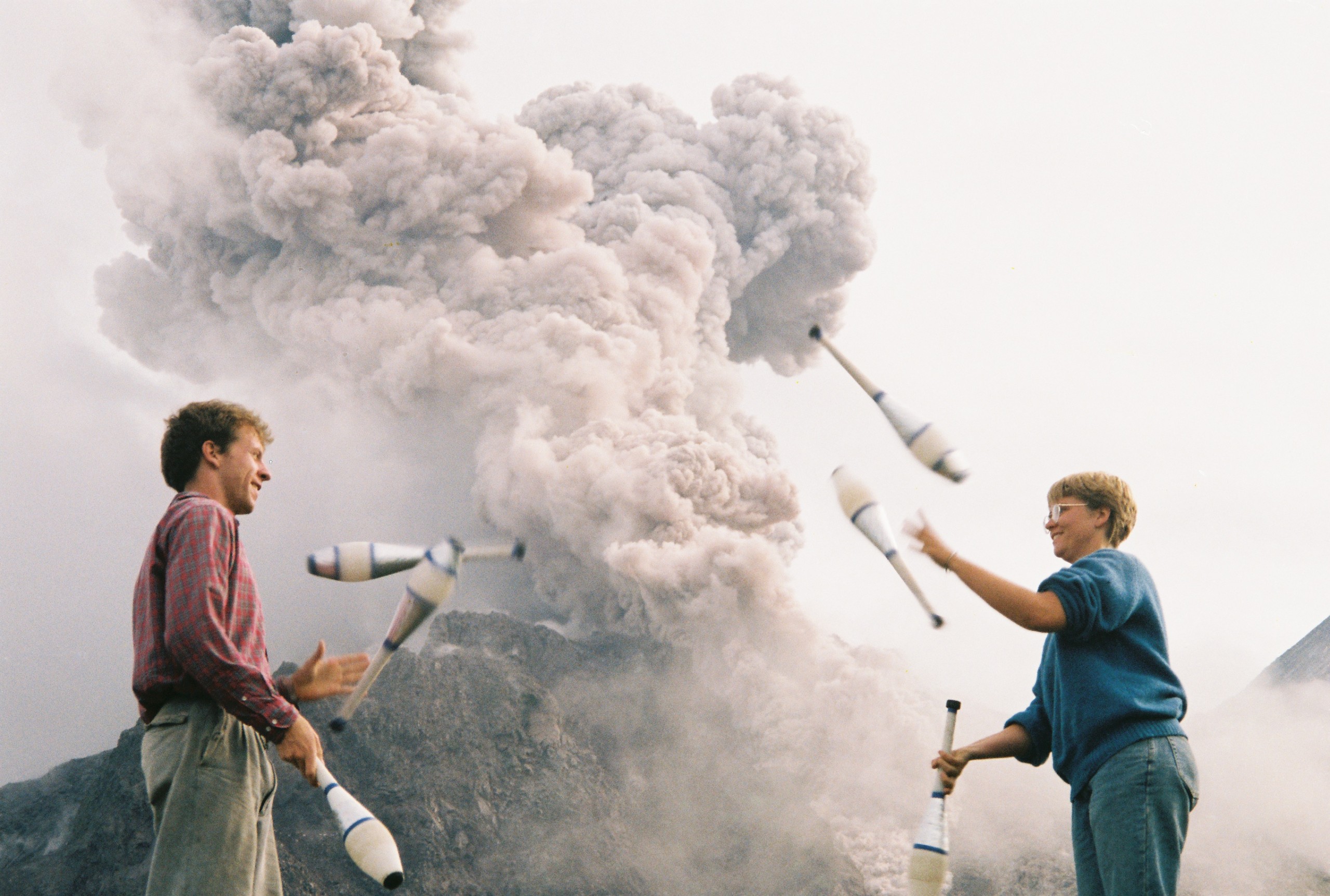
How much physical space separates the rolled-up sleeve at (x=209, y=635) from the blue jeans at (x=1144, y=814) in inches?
93.6

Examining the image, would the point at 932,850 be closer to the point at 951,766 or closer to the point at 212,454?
the point at 951,766

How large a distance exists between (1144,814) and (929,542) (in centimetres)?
98

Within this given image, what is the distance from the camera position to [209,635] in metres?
2.63

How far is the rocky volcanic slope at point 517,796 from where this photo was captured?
2878 cm

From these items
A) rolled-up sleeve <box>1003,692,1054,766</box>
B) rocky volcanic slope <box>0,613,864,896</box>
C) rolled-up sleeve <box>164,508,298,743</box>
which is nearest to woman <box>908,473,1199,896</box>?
rolled-up sleeve <box>1003,692,1054,766</box>

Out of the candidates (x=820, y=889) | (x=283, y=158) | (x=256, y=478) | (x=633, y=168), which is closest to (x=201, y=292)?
(x=283, y=158)

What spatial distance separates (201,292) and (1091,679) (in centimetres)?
4118

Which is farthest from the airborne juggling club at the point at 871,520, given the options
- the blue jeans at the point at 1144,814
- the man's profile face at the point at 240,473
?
the man's profile face at the point at 240,473

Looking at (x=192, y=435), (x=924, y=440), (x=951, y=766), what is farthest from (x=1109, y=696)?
(x=192, y=435)

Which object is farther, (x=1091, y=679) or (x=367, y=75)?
(x=367, y=75)

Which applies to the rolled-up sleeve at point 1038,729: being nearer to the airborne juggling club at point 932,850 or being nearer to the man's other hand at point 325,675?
the airborne juggling club at point 932,850

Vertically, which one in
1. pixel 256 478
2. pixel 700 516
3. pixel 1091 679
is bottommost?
pixel 1091 679

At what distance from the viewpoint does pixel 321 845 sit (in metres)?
29.4

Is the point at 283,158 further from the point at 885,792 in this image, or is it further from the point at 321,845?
the point at 885,792
